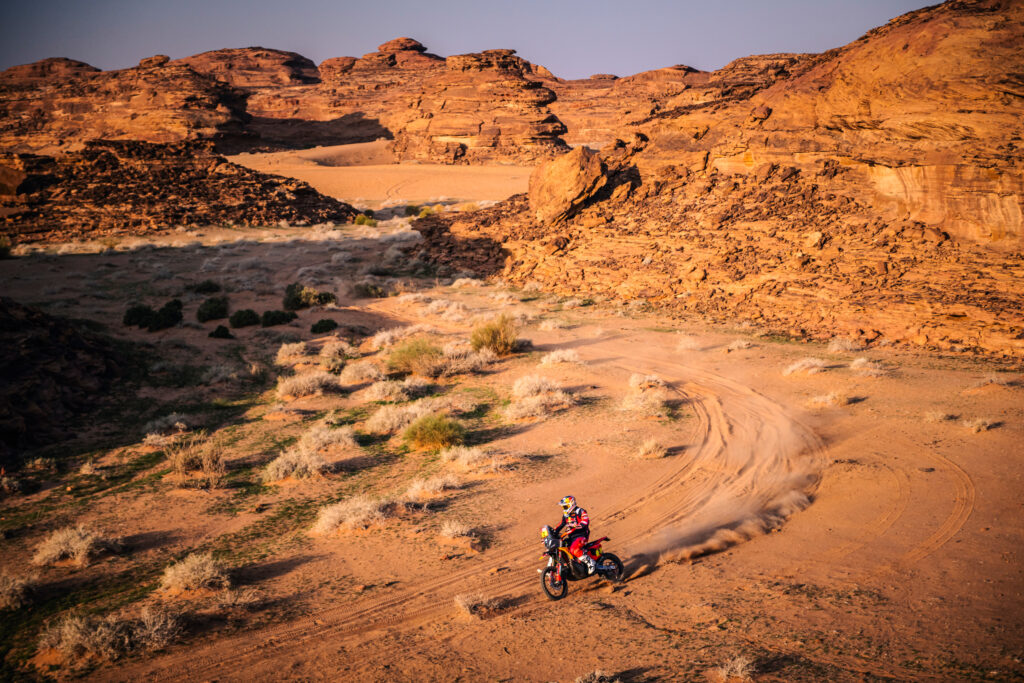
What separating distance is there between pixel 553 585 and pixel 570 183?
2299cm

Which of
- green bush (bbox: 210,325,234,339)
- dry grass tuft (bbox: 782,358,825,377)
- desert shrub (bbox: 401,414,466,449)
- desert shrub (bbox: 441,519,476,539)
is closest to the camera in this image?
desert shrub (bbox: 441,519,476,539)

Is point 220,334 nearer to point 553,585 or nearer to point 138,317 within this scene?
point 138,317

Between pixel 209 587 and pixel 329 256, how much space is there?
27.0 m

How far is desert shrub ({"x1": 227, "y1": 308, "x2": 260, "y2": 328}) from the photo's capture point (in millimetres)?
20484

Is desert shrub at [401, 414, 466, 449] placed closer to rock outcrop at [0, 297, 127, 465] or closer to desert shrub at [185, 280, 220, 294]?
rock outcrop at [0, 297, 127, 465]

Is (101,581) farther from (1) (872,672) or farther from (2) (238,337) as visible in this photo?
(2) (238,337)

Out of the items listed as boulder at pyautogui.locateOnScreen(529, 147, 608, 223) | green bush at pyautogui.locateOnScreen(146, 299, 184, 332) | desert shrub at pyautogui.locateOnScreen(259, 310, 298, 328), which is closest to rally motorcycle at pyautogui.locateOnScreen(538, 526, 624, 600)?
desert shrub at pyautogui.locateOnScreen(259, 310, 298, 328)

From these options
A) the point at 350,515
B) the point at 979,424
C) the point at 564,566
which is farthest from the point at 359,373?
the point at 979,424

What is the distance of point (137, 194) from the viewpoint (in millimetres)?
39188

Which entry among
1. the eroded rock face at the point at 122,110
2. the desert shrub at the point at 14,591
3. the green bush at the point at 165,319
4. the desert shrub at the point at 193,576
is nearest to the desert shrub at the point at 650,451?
the desert shrub at the point at 193,576

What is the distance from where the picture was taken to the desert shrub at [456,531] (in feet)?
25.7

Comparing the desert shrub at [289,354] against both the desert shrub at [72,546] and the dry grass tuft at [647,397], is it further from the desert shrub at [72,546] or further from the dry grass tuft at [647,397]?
the dry grass tuft at [647,397]

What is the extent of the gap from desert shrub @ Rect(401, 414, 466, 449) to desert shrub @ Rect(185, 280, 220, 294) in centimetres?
1740

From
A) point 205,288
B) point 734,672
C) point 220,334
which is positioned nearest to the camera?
point 734,672
